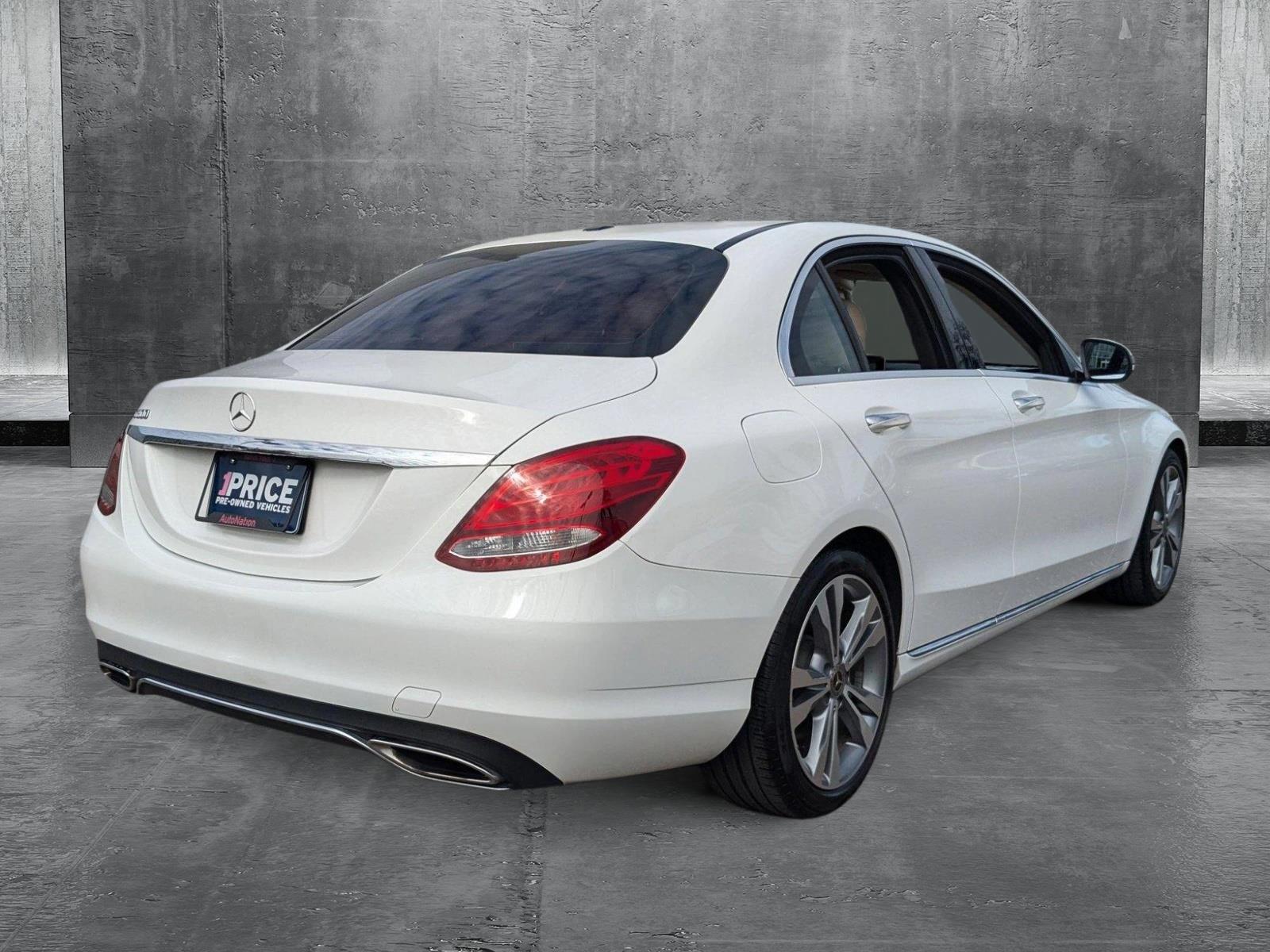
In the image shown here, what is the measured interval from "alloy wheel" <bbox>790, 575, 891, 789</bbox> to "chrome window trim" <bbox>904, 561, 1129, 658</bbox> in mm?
254

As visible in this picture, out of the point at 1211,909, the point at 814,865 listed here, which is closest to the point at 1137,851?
the point at 1211,909

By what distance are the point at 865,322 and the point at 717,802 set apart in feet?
4.84

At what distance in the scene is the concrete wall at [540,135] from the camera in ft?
34.0

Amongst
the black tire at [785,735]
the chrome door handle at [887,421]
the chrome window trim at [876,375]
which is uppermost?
the chrome window trim at [876,375]

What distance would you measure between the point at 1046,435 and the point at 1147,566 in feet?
4.80

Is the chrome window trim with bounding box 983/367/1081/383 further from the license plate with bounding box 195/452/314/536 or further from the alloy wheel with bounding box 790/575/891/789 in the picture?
the license plate with bounding box 195/452/314/536

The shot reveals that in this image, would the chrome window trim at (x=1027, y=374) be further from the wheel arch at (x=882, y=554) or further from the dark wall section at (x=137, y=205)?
the dark wall section at (x=137, y=205)

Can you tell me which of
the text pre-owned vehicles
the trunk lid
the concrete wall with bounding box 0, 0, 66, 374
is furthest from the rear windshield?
the concrete wall with bounding box 0, 0, 66, 374

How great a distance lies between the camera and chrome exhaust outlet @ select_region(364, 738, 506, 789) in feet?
9.15

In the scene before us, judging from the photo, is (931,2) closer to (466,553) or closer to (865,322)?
(865,322)

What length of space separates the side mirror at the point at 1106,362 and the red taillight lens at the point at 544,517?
276cm

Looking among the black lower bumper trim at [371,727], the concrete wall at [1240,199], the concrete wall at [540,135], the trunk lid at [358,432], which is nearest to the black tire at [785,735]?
the black lower bumper trim at [371,727]

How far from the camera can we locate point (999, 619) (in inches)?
167

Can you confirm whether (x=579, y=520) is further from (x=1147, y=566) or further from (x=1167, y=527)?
(x=1167, y=527)
